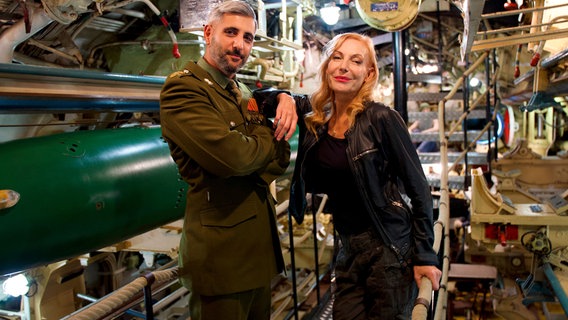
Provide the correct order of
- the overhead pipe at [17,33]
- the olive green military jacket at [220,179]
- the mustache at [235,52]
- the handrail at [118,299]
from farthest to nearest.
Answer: the overhead pipe at [17,33] → the mustache at [235,52] → the olive green military jacket at [220,179] → the handrail at [118,299]

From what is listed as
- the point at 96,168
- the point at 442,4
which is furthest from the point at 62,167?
the point at 442,4

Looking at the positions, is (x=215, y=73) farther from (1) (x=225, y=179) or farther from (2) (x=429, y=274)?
(2) (x=429, y=274)

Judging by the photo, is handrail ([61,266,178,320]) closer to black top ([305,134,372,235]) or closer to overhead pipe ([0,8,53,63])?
black top ([305,134,372,235])

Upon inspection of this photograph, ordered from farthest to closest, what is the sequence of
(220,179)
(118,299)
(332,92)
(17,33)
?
(17,33) → (332,92) → (220,179) → (118,299)

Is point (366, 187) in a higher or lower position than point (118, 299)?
higher

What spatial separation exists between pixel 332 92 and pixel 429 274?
2.96 feet

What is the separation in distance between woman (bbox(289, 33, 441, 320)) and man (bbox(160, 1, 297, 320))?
24cm

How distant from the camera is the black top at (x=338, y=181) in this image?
1.83m

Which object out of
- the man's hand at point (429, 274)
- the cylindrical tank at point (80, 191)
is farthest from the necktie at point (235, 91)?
the man's hand at point (429, 274)

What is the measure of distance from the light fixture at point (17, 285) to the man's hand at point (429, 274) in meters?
2.99

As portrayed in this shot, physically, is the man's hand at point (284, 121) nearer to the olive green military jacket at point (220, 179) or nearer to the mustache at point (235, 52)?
the olive green military jacket at point (220, 179)

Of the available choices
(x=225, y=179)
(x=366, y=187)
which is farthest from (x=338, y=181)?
(x=225, y=179)

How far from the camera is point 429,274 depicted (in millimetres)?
1720

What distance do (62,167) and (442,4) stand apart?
720cm
